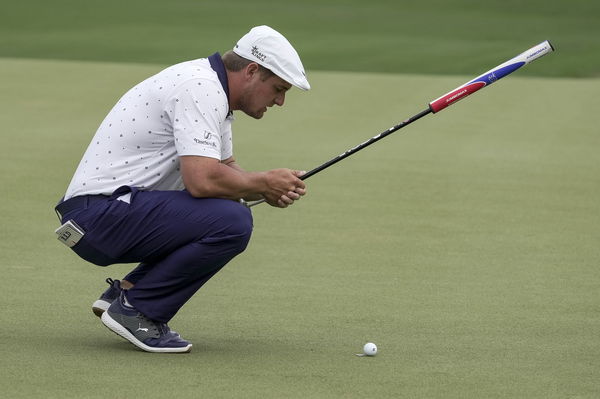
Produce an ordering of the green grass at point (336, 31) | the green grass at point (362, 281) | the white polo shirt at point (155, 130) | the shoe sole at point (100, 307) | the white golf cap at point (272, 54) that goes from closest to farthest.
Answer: the green grass at point (362, 281)
the white polo shirt at point (155, 130)
the white golf cap at point (272, 54)
the shoe sole at point (100, 307)
the green grass at point (336, 31)

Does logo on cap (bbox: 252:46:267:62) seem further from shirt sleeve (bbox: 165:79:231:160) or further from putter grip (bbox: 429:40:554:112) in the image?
putter grip (bbox: 429:40:554:112)

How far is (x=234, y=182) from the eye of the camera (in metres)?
4.91

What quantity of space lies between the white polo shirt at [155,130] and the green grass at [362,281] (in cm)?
70

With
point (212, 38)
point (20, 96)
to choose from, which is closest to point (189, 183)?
point (20, 96)

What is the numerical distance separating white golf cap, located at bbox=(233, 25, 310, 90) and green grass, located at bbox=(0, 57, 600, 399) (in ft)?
3.67

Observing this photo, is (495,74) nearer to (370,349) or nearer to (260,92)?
(260,92)

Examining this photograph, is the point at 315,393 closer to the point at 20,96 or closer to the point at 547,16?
the point at 20,96

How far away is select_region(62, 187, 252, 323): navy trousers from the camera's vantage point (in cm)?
493

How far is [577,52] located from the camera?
25.0 m

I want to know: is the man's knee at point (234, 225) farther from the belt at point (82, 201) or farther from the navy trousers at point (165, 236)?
the belt at point (82, 201)

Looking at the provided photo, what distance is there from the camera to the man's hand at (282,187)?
5031 mm

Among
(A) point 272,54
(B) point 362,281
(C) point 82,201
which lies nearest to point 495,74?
(A) point 272,54

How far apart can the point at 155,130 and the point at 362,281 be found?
6.63ft

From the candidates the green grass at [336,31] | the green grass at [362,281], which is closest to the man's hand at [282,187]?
the green grass at [362,281]
